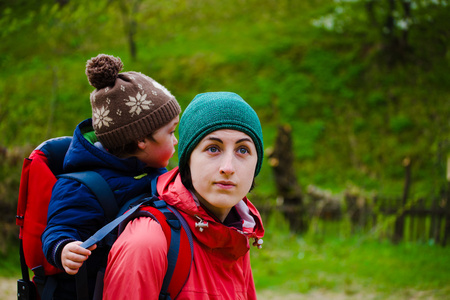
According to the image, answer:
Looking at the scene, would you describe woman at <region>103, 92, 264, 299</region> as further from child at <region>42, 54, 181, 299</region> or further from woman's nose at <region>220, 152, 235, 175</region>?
child at <region>42, 54, 181, 299</region>

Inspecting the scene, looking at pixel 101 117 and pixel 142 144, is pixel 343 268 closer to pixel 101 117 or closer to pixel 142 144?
pixel 142 144

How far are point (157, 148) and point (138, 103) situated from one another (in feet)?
0.66

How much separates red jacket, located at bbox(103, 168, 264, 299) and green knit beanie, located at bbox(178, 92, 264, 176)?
0.44ft

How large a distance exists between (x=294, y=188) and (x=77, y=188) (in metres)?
6.84

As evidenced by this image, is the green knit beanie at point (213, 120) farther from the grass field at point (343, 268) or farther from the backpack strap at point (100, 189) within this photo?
the grass field at point (343, 268)

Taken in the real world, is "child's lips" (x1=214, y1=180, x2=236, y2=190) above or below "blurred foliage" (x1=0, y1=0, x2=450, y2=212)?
below

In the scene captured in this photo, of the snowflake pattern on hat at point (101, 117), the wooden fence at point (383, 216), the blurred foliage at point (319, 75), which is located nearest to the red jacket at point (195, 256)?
the snowflake pattern on hat at point (101, 117)

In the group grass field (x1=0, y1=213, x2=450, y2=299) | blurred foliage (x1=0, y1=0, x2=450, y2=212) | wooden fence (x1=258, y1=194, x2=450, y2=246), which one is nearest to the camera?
grass field (x1=0, y1=213, x2=450, y2=299)

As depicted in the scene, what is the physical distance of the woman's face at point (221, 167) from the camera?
145cm

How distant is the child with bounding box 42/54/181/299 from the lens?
1496mm

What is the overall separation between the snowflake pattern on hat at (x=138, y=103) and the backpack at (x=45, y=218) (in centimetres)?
31

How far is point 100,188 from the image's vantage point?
157 cm

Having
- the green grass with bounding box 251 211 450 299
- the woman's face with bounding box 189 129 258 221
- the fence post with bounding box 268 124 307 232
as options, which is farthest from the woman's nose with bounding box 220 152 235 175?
the fence post with bounding box 268 124 307 232

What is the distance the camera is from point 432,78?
42.6 ft
